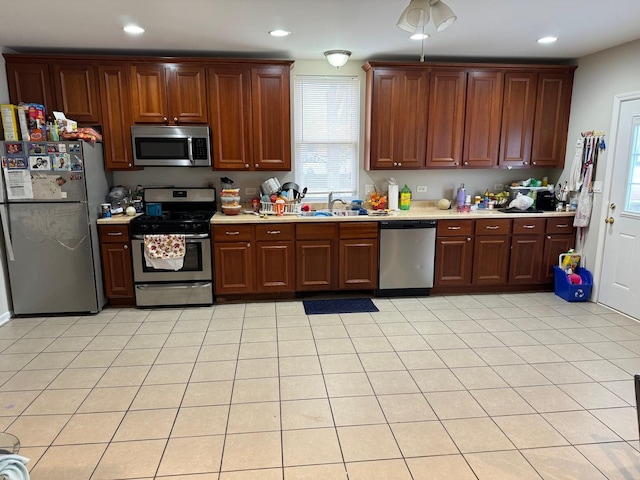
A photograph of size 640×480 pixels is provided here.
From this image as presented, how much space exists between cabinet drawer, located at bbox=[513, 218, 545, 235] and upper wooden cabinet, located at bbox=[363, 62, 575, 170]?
67cm

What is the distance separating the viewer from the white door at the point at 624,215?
3803mm

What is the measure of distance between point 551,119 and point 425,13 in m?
3.01

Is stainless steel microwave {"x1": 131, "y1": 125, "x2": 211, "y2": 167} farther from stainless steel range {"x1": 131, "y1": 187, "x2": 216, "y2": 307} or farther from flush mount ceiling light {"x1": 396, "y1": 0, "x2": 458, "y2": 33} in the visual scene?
flush mount ceiling light {"x1": 396, "y1": 0, "x2": 458, "y2": 33}

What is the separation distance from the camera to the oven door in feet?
13.2

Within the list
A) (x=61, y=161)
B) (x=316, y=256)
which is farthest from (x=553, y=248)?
(x=61, y=161)

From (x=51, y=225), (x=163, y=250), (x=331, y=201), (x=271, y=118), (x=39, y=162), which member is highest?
(x=271, y=118)

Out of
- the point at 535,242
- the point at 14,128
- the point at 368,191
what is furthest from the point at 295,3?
the point at 535,242

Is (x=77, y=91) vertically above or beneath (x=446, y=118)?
above

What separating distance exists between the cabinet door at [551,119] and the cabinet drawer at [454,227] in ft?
3.74

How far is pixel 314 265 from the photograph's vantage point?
4.30 meters

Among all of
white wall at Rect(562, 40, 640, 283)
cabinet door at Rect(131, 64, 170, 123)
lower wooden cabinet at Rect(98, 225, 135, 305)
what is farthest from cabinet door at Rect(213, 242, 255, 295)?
white wall at Rect(562, 40, 640, 283)

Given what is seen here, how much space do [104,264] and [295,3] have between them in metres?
2.92

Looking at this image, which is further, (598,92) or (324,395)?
(598,92)

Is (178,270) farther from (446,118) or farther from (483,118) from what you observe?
(483,118)
